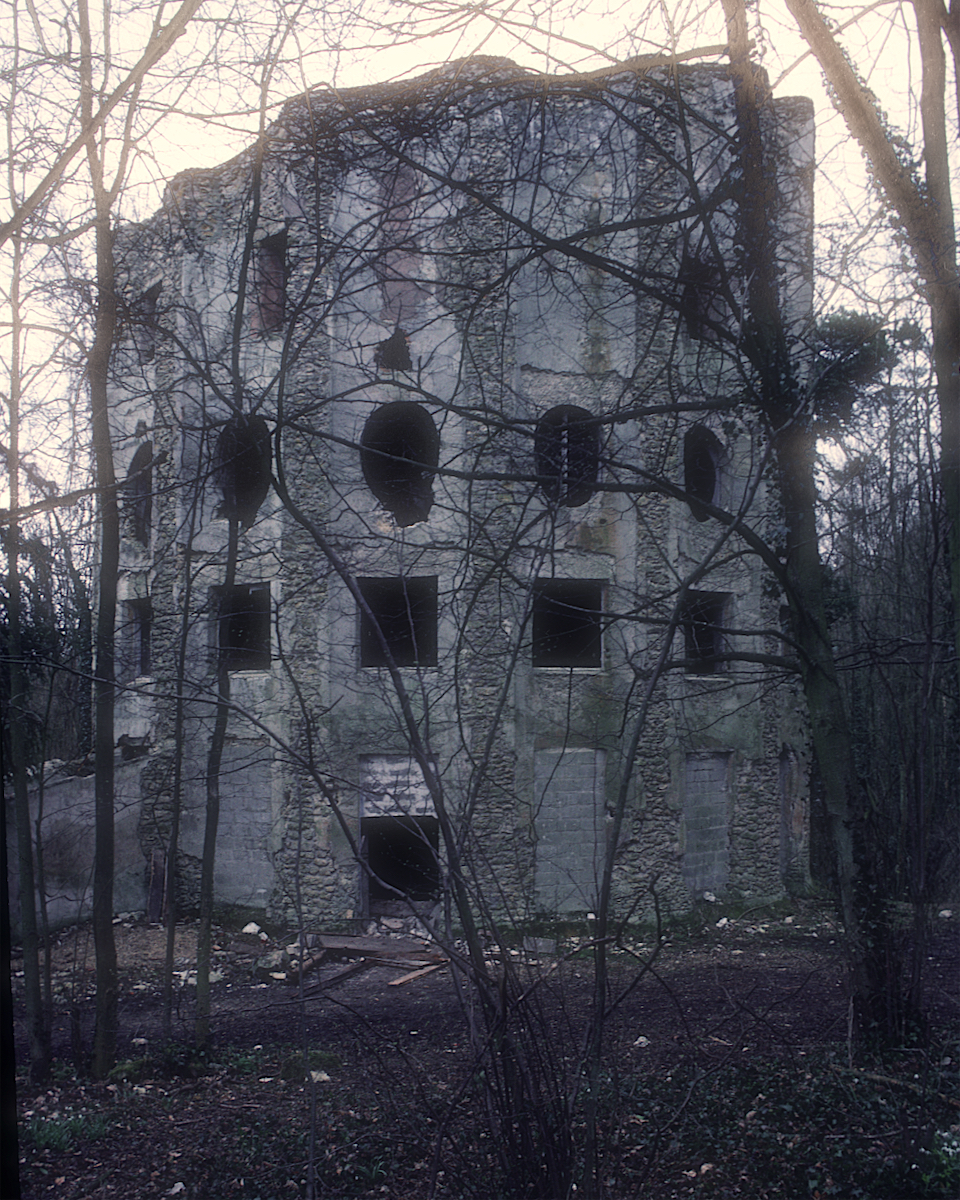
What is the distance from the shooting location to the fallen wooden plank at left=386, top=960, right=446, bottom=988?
3.12 meters

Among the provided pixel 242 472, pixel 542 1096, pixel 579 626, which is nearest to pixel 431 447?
pixel 242 472

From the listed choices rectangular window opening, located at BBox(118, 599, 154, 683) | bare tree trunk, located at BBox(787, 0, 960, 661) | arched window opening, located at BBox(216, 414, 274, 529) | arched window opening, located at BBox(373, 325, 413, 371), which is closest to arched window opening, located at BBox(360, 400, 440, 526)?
arched window opening, located at BBox(373, 325, 413, 371)

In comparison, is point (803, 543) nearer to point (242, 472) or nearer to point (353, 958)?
point (242, 472)

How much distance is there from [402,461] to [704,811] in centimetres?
618

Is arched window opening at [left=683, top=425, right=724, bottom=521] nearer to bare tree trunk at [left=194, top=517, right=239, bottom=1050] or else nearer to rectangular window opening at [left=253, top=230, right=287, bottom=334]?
rectangular window opening at [left=253, top=230, right=287, bottom=334]

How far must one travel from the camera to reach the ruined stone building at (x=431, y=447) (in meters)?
3.51

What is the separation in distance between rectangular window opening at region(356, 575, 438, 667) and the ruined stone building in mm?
26

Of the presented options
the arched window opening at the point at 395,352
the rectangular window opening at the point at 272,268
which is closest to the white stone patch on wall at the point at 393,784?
the arched window opening at the point at 395,352

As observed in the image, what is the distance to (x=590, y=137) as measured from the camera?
4.62 metres

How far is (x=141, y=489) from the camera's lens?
16.3ft

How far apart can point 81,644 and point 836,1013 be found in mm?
4680

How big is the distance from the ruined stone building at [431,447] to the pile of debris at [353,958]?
0.70ft

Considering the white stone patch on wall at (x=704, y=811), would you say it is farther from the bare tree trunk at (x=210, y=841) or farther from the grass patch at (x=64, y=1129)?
the grass patch at (x=64, y=1129)

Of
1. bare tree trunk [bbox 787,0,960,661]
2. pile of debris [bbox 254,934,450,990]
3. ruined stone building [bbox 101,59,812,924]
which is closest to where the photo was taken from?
bare tree trunk [bbox 787,0,960,661]
